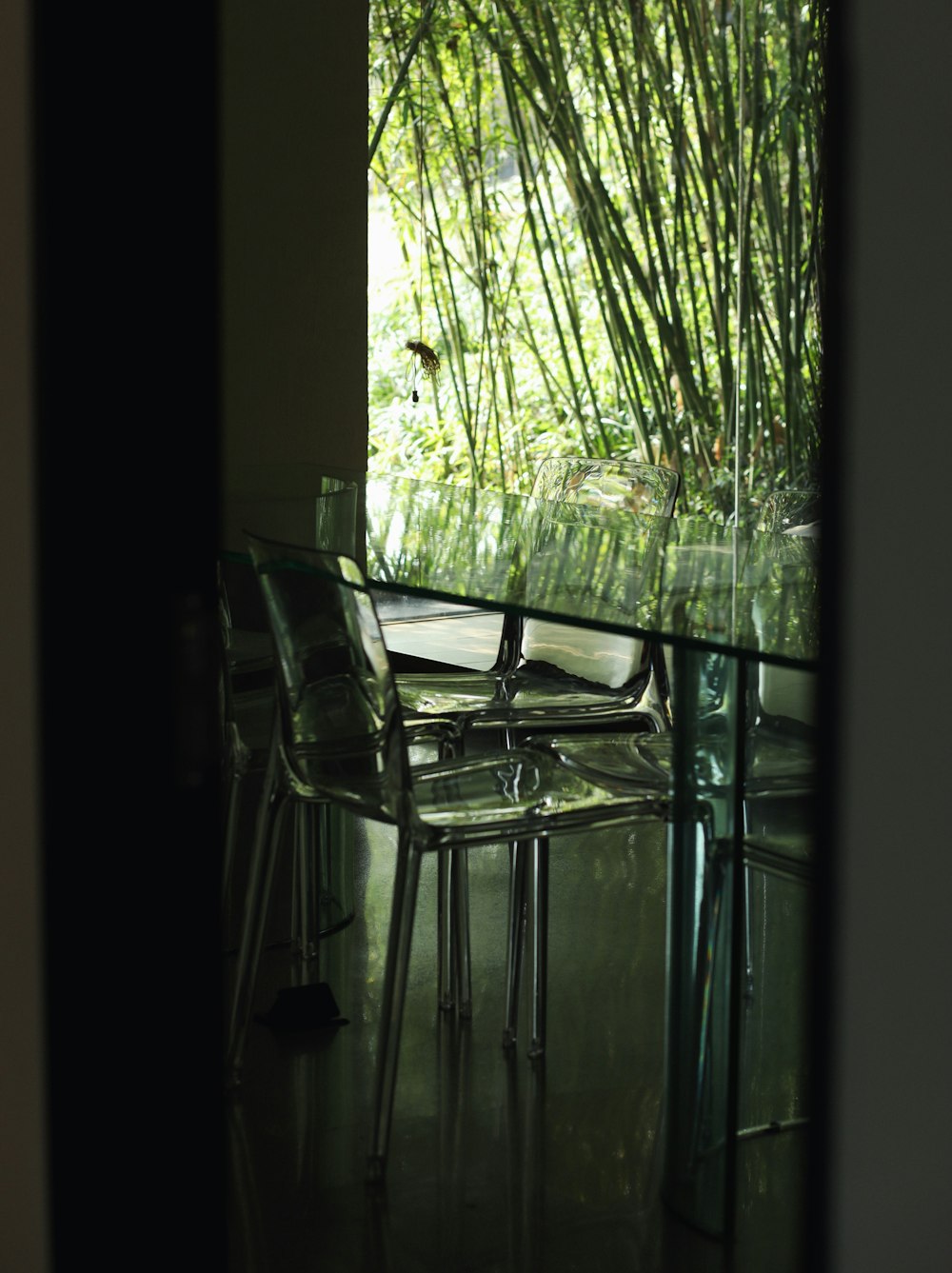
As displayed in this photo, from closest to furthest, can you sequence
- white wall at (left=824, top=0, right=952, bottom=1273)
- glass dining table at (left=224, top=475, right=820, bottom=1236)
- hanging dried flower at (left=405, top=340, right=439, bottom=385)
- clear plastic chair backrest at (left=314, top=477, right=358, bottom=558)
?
white wall at (left=824, top=0, right=952, bottom=1273) → glass dining table at (left=224, top=475, right=820, bottom=1236) → clear plastic chair backrest at (left=314, top=477, right=358, bottom=558) → hanging dried flower at (left=405, top=340, right=439, bottom=385)

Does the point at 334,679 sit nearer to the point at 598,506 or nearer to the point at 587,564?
the point at 587,564

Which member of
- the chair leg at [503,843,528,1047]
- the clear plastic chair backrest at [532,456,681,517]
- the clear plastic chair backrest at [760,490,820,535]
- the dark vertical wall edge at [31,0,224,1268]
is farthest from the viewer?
the clear plastic chair backrest at [532,456,681,517]

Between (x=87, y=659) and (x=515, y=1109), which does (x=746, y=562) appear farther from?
(x=87, y=659)

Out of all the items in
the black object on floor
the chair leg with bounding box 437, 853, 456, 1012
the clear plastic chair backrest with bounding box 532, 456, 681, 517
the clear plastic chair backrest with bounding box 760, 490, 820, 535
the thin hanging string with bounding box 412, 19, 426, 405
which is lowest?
the black object on floor

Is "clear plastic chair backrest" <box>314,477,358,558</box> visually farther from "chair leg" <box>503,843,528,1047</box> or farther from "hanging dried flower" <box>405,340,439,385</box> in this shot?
"hanging dried flower" <box>405,340,439,385</box>

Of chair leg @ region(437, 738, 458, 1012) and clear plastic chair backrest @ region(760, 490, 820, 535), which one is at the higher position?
clear plastic chair backrest @ region(760, 490, 820, 535)

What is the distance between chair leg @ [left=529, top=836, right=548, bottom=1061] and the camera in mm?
2244

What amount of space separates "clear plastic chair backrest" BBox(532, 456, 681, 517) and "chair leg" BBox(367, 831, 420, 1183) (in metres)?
1.24

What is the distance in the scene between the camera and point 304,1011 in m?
2.39

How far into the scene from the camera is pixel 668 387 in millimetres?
4504

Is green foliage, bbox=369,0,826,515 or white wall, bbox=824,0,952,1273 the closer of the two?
white wall, bbox=824,0,952,1273

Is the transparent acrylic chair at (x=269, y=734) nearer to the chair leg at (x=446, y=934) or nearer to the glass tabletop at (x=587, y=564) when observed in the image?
the glass tabletop at (x=587, y=564)

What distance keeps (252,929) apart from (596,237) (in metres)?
3.00

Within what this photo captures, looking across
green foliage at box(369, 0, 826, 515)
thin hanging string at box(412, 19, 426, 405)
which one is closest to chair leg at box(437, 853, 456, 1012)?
green foliage at box(369, 0, 826, 515)
